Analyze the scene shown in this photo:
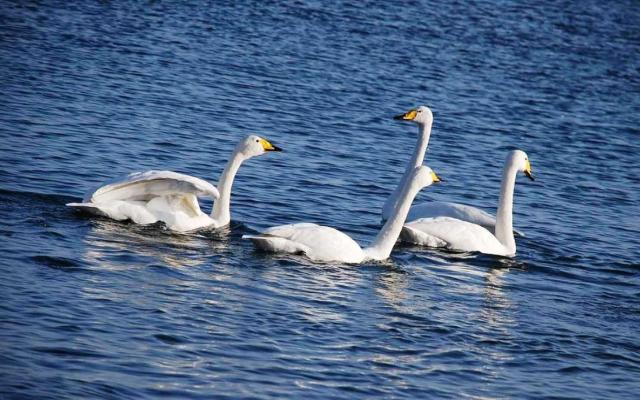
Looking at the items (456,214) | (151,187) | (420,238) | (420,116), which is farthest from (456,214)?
(151,187)

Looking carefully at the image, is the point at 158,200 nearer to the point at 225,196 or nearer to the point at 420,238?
the point at 225,196

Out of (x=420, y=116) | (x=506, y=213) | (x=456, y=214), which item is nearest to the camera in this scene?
(x=506, y=213)

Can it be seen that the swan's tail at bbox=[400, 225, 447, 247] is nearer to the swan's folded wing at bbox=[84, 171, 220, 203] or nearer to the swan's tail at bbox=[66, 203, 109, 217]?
the swan's folded wing at bbox=[84, 171, 220, 203]

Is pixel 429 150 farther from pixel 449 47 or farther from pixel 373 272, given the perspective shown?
pixel 449 47

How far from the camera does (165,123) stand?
20078 millimetres

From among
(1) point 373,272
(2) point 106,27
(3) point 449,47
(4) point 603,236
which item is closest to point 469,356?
(1) point 373,272

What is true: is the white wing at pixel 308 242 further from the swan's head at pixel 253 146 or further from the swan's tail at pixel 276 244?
the swan's head at pixel 253 146

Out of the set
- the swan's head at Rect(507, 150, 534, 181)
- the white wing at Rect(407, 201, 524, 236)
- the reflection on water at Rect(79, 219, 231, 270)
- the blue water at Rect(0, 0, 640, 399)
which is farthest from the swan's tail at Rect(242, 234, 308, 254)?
the swan's head at Rect(507, 150, 534, 181)

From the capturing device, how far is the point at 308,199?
16.7 m

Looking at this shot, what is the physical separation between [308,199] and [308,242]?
3.51 metres

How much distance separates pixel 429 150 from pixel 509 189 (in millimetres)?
5486

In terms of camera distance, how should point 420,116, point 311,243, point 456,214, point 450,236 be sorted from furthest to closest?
point 420,116 → point 456,214 → point 450,236 → point 311,243

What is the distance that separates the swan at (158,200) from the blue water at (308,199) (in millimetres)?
169

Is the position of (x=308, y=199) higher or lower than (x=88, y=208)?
lower
